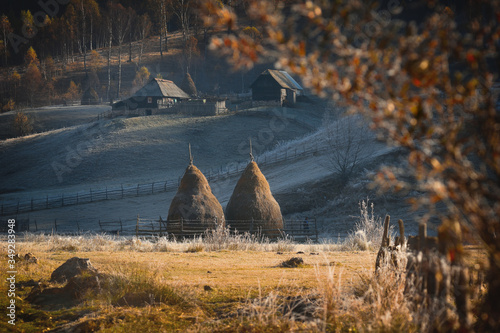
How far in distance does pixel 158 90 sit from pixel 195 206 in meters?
49.7

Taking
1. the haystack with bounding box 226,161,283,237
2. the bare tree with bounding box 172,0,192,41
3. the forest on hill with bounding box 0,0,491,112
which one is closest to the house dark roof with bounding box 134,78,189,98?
the forest on hill with bounding box 0,0,491,112

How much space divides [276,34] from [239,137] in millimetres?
53080

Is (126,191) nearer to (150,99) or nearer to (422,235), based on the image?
(150,99)

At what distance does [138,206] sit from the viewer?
3872cm

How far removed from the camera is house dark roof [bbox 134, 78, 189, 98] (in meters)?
65.5

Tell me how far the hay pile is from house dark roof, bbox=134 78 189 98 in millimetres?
47914

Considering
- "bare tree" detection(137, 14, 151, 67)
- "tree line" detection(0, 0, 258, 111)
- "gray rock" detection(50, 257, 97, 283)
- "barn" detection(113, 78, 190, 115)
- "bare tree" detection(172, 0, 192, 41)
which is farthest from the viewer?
"bare tree" detection(137, 14, 151, 67)

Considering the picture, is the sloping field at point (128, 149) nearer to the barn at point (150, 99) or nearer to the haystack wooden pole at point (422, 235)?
the barn at point (150, 99)

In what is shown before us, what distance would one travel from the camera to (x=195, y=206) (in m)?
19.0

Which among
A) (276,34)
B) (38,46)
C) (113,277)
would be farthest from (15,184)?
(38,46)

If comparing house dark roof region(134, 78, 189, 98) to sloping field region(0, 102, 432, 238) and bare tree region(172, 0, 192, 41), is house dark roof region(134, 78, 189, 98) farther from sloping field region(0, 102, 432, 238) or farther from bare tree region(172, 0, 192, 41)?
bare tree region(172, 0, 192, 41)

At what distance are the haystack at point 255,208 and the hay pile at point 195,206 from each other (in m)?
1.05

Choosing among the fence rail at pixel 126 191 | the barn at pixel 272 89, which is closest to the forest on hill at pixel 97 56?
the barn at pixel 272 89

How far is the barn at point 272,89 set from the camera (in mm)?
69250
